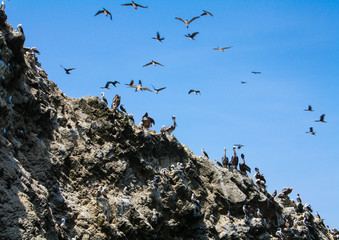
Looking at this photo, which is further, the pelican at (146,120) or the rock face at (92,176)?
the pelican at (146,120)

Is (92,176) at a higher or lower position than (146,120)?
lower

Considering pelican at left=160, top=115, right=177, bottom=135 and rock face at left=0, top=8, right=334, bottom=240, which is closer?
rock face at left=0, top=8, right=334, bottom=240

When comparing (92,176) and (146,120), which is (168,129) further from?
(92,176)

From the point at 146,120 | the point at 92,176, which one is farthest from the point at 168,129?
the point at 92,176

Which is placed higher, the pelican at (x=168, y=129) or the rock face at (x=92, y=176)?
the pelican at (x=168, y=129)

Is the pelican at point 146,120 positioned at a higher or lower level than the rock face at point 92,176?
higher

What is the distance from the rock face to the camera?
17.2 metres

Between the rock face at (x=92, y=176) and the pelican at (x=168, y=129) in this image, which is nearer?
the rock face at (x=92, y=176)

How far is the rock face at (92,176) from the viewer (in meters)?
17.2

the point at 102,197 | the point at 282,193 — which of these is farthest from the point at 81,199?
the point at 282,193

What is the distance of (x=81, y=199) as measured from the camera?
2138 cm

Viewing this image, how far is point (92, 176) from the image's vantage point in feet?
74.9

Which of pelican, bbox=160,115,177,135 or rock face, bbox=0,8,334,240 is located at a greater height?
pelican, bbox=160,115,177,135

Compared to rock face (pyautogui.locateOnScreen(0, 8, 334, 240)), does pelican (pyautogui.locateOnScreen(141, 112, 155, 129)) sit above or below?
above
